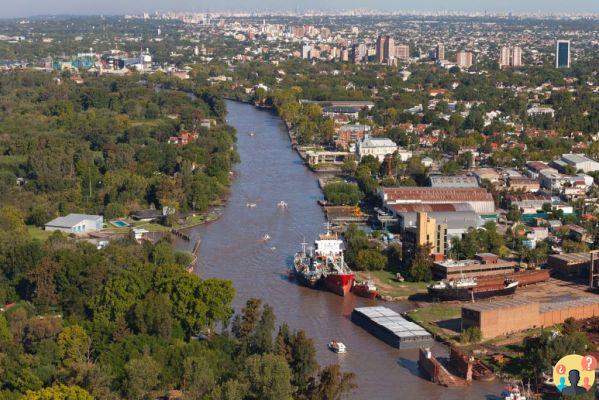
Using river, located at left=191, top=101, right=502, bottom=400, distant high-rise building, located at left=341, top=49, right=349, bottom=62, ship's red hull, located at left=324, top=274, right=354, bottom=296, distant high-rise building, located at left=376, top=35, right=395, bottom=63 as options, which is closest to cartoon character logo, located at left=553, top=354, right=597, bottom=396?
river, located at left=191, top=101, right=502, bottom=400

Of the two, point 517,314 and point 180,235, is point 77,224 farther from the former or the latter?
point 517,314

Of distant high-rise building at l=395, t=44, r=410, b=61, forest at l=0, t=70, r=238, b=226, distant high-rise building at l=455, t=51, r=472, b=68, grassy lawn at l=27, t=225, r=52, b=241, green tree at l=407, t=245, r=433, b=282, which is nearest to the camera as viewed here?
green tree at l=407, t=245, r=433, b=282

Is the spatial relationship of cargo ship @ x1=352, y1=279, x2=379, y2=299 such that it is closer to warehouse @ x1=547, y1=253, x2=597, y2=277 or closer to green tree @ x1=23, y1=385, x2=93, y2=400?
warehouse @ x1=547, y1=253, x2=597, y2=277

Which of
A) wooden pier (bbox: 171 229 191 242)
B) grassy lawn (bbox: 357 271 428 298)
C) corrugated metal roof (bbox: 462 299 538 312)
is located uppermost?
corrugated metal roof (bbox: 462 299 538 312)

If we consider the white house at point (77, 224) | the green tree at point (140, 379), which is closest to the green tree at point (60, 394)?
the green tree at point (140, 379)

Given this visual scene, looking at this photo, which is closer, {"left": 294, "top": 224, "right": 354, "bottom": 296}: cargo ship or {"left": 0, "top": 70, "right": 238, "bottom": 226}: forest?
{"left": 294, "top": 224, "right": 354, "bottom": 296}: cargo ship

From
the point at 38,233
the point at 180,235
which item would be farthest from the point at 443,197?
the point at 38,233
